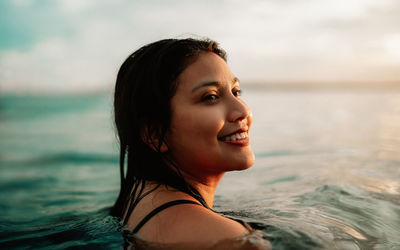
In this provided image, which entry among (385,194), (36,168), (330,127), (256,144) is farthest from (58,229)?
(330,127)

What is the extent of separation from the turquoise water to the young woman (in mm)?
487

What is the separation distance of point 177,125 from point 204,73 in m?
0.42

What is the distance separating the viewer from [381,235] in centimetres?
282

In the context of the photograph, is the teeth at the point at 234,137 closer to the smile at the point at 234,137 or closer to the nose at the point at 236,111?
the smile at the point at 234,137

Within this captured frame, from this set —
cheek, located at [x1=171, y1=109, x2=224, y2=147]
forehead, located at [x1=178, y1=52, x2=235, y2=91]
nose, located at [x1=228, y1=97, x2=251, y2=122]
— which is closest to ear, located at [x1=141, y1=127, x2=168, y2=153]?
cheek, located at [x1=171, y1=109, x2=224, y2=147]

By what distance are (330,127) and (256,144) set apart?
11.1 ft

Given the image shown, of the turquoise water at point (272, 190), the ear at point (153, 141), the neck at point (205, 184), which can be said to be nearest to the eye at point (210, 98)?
the ear at point (153, 141)

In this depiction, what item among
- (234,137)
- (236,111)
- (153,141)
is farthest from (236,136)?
(153,141)

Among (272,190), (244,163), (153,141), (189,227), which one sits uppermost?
(153,141)

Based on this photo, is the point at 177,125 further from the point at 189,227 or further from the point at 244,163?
the point at 189,227

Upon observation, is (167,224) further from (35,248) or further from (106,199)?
(106,199)

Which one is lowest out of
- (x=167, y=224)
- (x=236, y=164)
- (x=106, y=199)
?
(x=106, y=199)

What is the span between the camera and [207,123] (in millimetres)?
2611

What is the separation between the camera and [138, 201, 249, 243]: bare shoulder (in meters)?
2.18
